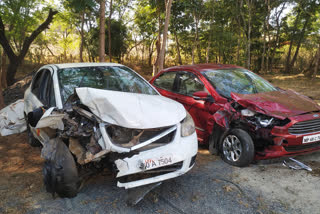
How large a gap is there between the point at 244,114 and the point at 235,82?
3.33 ft

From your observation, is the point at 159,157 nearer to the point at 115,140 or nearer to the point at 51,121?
the point at 115,140

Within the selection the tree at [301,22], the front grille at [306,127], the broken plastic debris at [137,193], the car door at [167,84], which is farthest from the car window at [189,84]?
the tree at [301,22]

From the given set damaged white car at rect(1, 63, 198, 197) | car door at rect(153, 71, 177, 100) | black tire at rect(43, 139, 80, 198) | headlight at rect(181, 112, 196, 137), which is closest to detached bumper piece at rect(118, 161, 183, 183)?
damaged white car at rect(1, 63, 198, 197)

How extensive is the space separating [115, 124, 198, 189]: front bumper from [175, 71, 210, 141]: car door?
1.51 m

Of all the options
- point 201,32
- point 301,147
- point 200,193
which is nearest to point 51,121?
point 200,193

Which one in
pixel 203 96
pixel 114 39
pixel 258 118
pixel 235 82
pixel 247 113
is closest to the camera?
pixel 258 118

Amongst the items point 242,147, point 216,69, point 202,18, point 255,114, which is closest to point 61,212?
point 242,147

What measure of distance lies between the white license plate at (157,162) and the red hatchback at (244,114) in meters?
1.48

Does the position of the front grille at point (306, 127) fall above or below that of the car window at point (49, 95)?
below

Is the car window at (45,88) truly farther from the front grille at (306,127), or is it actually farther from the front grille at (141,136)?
the front grille at (306,127)

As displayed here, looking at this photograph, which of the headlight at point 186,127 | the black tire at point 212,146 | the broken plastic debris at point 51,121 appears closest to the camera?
the broken plastic debris at point 51,121

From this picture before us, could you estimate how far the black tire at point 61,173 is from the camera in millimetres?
2891

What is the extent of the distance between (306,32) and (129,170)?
82.8ft

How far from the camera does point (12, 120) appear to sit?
593cm
